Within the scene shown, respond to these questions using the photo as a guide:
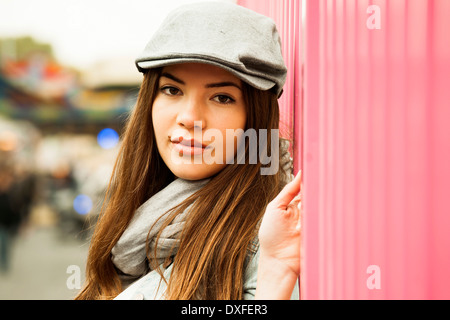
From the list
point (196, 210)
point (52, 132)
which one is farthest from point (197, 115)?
point (52, 132)

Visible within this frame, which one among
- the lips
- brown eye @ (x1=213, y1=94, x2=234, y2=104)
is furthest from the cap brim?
the lips

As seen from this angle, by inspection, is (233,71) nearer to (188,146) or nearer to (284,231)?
(188,146)

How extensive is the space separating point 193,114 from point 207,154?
0.14 m

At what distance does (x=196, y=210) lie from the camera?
1.32 meters

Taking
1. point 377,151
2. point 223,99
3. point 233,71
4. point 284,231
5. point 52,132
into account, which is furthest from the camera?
point 52,132

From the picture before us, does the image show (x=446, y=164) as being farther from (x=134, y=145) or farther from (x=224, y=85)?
(x=134, y=145)

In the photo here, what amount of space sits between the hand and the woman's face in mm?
345

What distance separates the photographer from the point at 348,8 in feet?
2.87

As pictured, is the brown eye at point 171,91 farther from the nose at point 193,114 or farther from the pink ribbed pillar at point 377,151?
the pink ribbed pillar at point 377,151

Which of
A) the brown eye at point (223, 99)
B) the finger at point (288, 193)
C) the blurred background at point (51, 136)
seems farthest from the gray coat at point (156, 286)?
the blurred background at point (51, 136)

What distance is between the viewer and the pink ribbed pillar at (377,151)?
29.5 inches

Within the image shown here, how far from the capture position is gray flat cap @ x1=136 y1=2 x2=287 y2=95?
1.17 meters

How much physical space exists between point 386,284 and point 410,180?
0.21m
